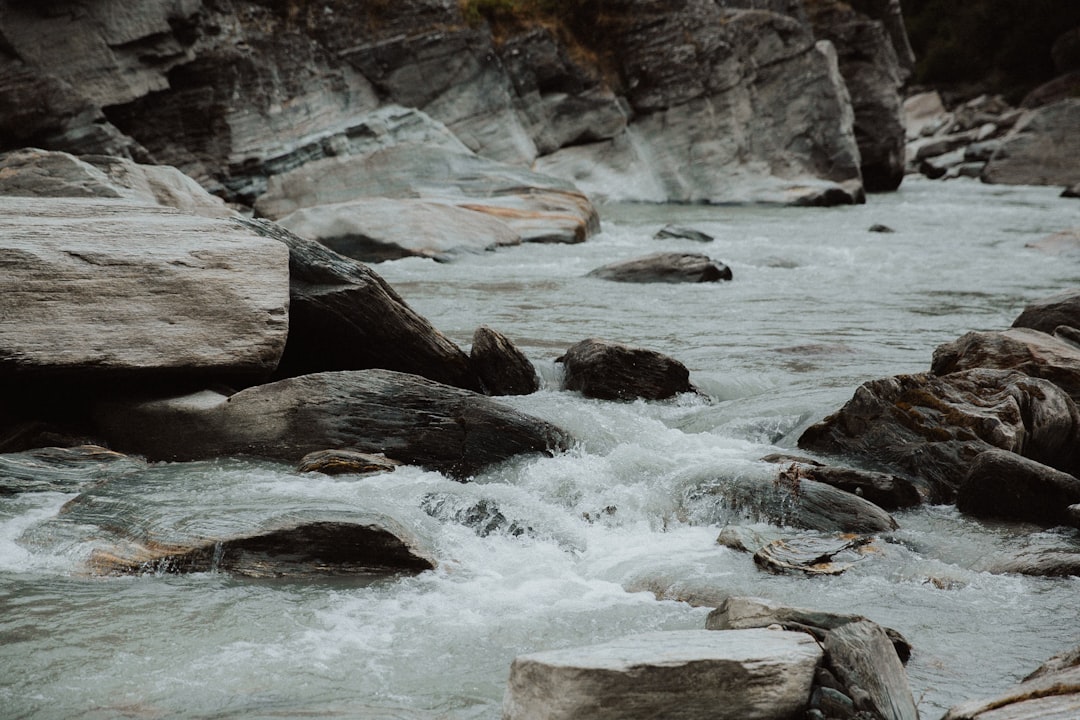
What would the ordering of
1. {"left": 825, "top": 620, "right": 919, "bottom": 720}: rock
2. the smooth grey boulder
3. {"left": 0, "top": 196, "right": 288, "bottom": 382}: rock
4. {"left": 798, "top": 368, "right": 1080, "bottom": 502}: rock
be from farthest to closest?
{"left": 798, "top": 368, "right": 1080, "bottom": 502}: rock
{"left": 0, "top": 196, "right": 288, "bottom": 382}: rock
{"left": 825, "top": 620, "right": 919, "bottom": 720}: rock
the smooth grey boulder

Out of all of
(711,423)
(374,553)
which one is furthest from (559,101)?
(374,553)

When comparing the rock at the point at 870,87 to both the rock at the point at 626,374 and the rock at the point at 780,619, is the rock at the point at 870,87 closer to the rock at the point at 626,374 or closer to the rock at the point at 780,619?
the rock at the point at 626,374

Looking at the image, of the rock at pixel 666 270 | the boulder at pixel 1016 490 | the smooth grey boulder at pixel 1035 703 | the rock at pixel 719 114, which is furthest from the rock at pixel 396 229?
the smooth grey boulder at pixel 1035 703

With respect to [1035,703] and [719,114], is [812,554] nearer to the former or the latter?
[1035,703]

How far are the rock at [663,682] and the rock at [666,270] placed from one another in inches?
454

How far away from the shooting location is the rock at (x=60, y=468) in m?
6.15

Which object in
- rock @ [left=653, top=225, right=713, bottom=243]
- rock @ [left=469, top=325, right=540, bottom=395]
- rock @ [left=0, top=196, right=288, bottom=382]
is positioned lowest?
rock @ [left=653, top=225, right=713, bottom=243]

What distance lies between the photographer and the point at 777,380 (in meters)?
9.43

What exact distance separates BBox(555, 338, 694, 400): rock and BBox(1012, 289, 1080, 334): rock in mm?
3578

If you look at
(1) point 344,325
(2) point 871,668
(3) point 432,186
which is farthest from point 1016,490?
(3) point 432,186

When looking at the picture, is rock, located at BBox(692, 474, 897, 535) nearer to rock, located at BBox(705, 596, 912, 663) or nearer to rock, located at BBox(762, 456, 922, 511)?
rock, located at BBox(762, 456, 922, 511)

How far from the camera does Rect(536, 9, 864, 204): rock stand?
30734mm

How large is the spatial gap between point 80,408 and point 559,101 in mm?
24554

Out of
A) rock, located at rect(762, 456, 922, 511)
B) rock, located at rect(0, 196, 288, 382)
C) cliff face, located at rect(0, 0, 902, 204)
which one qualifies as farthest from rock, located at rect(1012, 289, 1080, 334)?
cliff face, located at rect(0, 0, 902, 204)
